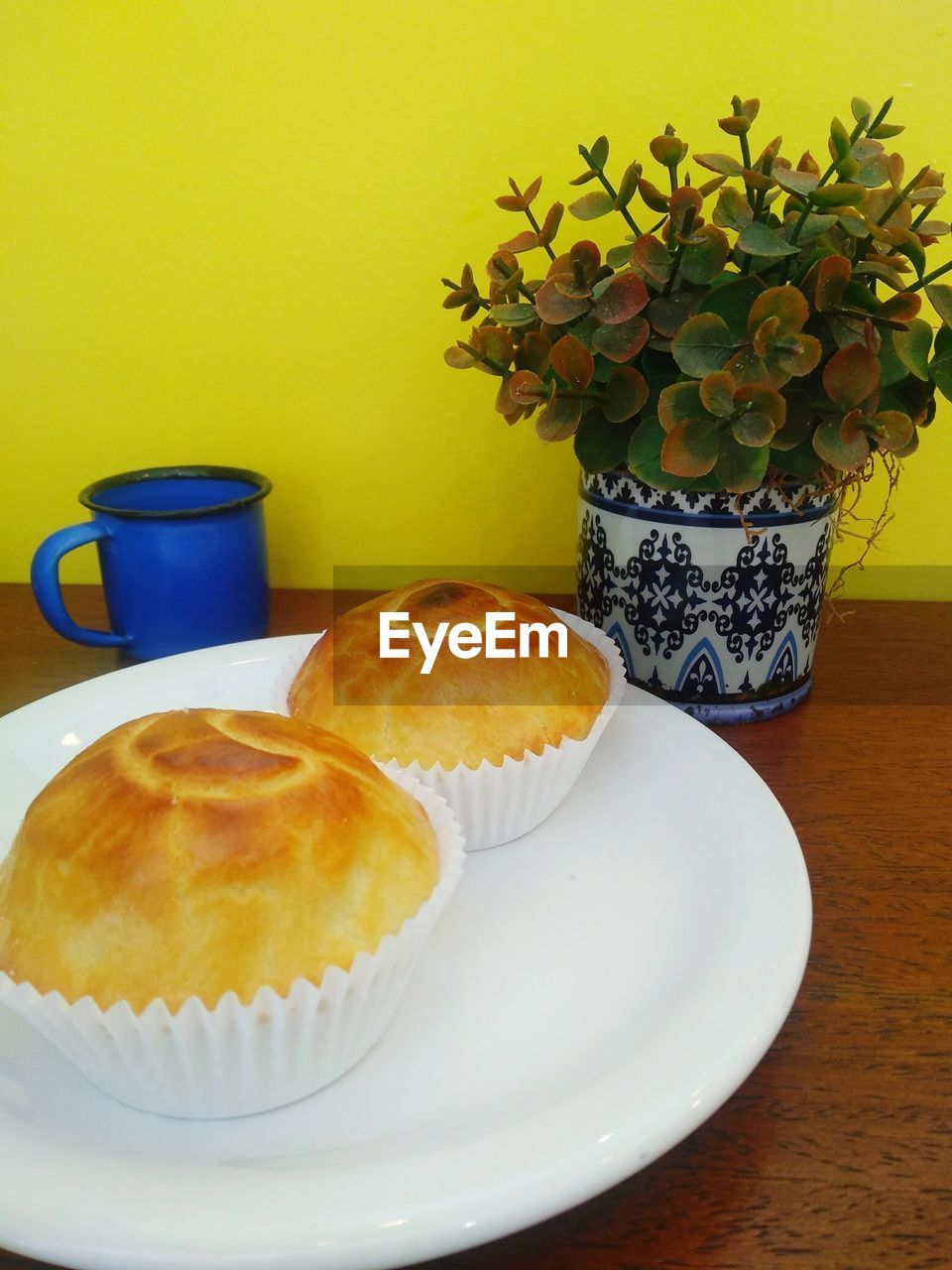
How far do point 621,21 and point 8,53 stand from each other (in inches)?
32.2

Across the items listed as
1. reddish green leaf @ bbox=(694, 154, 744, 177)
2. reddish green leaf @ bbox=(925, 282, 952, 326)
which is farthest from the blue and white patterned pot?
reddish green leaf @ bbox=(694, 154, 744, 177)

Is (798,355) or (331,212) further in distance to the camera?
(331,212)

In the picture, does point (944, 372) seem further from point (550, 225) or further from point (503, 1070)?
point (503, 1070)

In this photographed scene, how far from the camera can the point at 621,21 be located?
1.16 metres

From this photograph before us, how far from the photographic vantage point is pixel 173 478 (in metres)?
1.27

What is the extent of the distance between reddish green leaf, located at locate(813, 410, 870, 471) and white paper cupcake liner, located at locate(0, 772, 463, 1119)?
57 cm

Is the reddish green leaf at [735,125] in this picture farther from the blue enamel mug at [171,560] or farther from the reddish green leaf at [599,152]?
the blue enamel mug at [171,560]

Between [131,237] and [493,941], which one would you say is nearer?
[493,941]

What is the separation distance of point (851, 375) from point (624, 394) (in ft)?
0.70

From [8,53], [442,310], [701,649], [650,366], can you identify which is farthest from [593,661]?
[8,53]

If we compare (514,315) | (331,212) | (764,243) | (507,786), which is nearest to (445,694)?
(507,786)

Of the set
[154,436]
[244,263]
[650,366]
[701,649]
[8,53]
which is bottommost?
[701,649]

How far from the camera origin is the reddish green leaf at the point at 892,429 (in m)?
0.84

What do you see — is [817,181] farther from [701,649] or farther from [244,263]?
[244,263]
